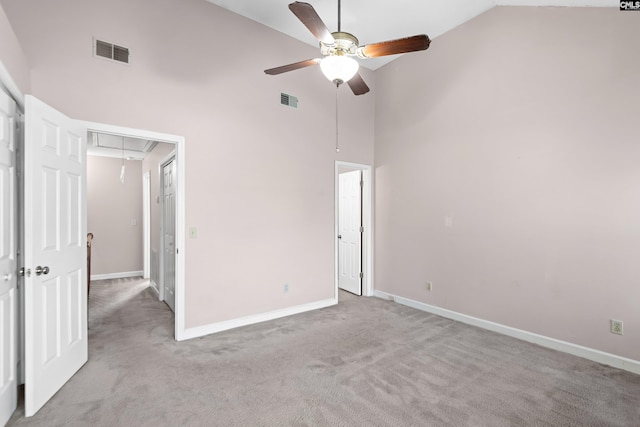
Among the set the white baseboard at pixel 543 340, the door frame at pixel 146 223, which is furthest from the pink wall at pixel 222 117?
the door frame at pixel 146 223

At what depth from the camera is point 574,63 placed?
290 cm

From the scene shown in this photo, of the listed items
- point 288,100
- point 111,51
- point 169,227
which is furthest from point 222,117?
point 169,227

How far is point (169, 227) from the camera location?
4.36 metres

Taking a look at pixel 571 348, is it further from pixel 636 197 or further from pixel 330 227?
pixel 330 227

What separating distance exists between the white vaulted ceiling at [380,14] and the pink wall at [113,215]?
4.72 m

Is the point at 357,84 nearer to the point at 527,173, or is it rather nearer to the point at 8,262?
the point at 527,173

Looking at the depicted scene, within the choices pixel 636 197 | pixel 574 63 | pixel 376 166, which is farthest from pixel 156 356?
pixel 574 63

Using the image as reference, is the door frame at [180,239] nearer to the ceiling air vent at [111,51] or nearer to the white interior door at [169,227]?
the ceiling air vent at [111,51]

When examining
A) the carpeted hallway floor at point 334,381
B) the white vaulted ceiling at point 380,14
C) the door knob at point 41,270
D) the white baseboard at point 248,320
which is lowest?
the carpeted hallway floor at point 334,381

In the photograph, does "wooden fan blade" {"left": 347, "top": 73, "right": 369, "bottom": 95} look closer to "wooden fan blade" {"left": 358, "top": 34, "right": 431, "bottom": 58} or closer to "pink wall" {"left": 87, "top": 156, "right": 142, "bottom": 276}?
"wooden fan blade" {"left": 358, "top": 34, "right": 431, "bottom": 58}

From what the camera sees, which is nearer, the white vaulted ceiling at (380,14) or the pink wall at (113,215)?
the white vaulted ceiling at (380,14)

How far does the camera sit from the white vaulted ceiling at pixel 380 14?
336cm

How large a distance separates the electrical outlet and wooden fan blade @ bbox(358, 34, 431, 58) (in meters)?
2.88

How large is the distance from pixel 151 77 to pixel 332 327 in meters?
3.32
